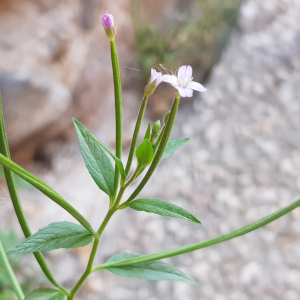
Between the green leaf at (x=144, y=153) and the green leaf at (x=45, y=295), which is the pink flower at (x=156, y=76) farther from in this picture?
the green leaf at (x=45, y=295)

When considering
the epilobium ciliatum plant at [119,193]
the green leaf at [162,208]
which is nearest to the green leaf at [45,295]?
the epilobium ciliatum plant at [119,193]

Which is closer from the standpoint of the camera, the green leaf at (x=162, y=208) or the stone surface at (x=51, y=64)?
the green leaf at (x=162, y=208)

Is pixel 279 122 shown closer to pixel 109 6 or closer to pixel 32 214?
pixel 109 6

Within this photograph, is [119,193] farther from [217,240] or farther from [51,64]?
[51,64]

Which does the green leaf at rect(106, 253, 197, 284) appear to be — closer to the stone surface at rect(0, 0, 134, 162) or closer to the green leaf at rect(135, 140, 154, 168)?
the green leaf at rect(135, 140, 154, 168)

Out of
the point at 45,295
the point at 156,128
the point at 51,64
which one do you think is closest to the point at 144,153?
the point at 156,128

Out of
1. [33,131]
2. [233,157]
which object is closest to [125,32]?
[33,131]

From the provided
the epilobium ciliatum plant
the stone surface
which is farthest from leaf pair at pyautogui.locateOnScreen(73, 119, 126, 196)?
Answer: the stone surface
